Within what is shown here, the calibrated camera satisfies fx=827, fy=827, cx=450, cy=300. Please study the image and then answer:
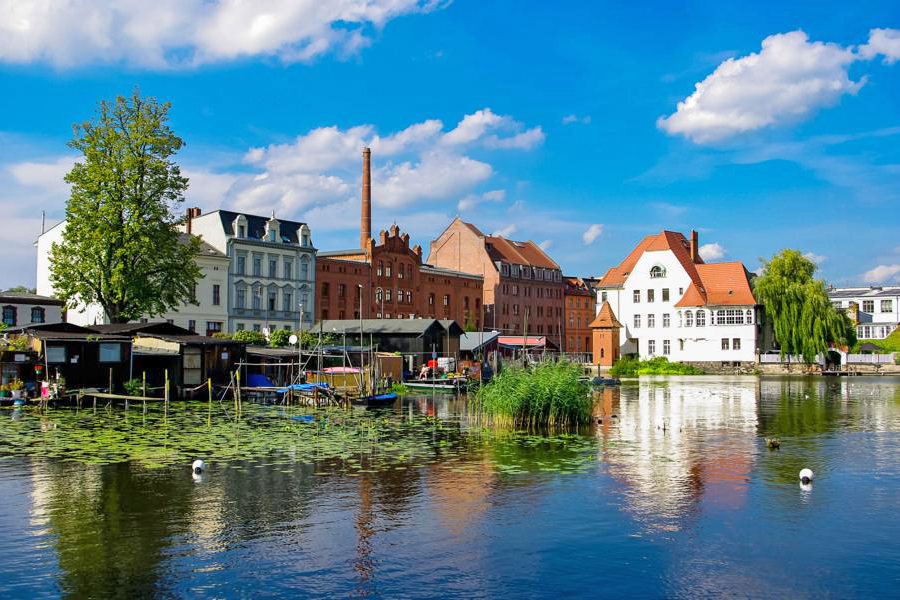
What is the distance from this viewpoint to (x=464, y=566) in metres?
→ 15.1

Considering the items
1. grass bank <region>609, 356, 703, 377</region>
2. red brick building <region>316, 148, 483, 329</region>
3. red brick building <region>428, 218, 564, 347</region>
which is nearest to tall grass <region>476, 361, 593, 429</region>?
red brick building <region>316, 148, 483, 329</region>

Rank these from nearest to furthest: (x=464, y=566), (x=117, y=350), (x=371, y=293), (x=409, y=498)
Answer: (x=464, y=566)
(x=409, y=498)
(x=117, y=350)
(x=371, y=293)

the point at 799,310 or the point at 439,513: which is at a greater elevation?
A: the point at 799,310

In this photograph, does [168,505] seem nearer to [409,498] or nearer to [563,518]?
[409,498]

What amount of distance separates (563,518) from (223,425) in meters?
21.2

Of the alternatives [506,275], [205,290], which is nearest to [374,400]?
[205,290]

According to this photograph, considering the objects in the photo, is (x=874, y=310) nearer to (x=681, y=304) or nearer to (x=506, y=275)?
(x=681, y=304)

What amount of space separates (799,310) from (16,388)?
81.0 m

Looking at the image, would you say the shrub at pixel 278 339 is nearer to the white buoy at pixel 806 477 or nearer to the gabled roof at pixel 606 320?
the gabled roof at pixel 606 320

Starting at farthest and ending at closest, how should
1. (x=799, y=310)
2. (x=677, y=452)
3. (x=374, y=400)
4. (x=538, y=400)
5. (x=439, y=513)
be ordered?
(x=799, y=310) → (x=374, y=400) → (x=538, y=400) → (x=677, y=452) → (x=439, y=513)

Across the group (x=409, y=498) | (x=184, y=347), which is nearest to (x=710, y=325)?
(x=184, y=347)

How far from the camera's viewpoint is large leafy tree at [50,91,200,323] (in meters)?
51.9

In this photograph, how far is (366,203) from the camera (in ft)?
352

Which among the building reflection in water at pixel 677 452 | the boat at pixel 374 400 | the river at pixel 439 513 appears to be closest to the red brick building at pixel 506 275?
the building reflection in water at pixel 677 452
